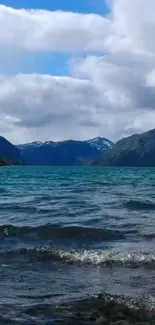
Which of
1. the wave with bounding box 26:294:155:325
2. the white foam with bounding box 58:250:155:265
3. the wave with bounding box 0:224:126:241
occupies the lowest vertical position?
the wave with bounding box 26:294:155:325

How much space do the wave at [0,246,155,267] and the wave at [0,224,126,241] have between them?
11.2 feet

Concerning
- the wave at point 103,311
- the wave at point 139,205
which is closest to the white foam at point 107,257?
the wave at point 103,311

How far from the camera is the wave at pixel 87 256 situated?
15867 millimetres

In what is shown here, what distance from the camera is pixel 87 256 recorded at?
16.7 meters

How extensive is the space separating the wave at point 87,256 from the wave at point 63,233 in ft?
11.2

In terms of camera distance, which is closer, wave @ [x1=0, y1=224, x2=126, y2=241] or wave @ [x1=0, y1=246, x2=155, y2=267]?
wave @ [x1=0, y1=246, x2=155, y2=267]

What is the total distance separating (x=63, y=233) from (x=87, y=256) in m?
5.91

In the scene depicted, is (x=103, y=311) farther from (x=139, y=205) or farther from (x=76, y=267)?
(x=139, y=205)

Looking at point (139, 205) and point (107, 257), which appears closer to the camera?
point (107, 257)

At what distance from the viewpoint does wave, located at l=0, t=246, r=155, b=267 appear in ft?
52.1

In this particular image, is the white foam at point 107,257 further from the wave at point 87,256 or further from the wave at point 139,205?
the wave at point 139,205

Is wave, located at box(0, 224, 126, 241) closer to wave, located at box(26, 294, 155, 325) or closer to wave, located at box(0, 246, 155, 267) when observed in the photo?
wave, located at box(0, 246, 155, 267)

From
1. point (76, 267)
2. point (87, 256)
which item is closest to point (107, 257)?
point (87, 256)

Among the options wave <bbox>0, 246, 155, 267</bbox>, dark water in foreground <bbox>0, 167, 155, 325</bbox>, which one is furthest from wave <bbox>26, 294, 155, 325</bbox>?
wave <bbox>0, 246, 155, 267</bbox>
